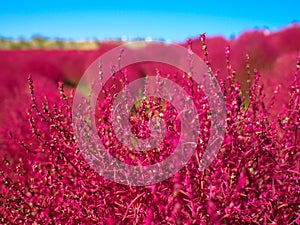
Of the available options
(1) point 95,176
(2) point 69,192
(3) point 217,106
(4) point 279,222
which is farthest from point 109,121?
(4) point 279,222

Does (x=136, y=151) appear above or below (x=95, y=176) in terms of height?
above

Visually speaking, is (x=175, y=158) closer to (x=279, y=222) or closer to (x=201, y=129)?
(x=201, y=129)

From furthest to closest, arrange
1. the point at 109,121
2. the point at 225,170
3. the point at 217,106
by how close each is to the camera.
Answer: the point at 217,106 → the point at 109,121 → the point at 225,170

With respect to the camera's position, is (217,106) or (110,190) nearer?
(110,190)

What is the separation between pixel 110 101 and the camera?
7.76 ft

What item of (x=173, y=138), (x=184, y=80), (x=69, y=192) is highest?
(x=184, y=80)

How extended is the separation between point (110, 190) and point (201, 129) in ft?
2.00

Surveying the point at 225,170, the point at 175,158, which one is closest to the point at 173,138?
the point at 175,158

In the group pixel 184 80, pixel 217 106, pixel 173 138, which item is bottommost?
pixel 173 138

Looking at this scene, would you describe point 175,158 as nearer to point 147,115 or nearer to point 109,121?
point 147,115

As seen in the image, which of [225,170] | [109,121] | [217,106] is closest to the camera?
[225,170]

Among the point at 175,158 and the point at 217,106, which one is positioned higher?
the point at 217,106

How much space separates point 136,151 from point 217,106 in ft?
2.13

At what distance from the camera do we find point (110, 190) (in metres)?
2.23
